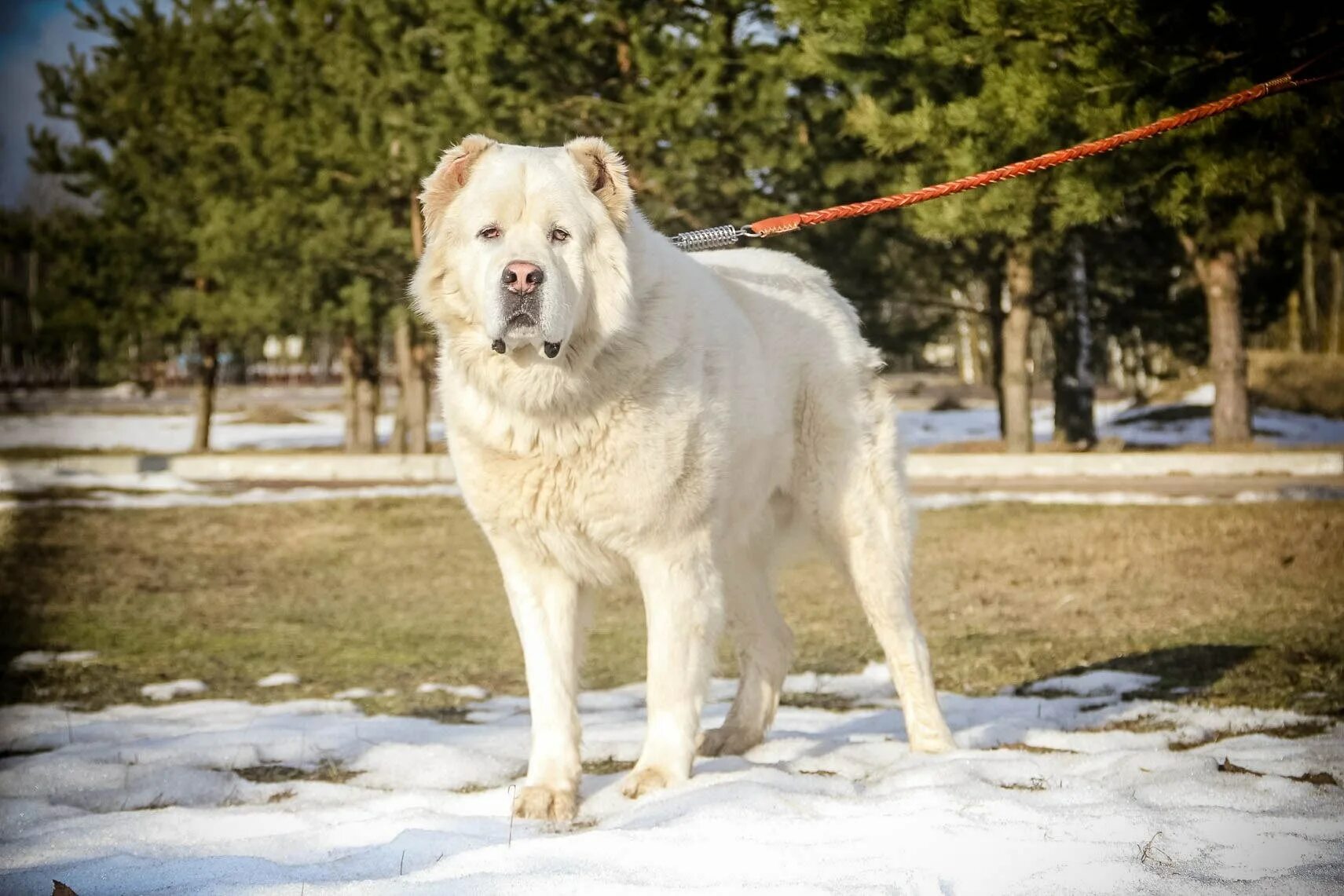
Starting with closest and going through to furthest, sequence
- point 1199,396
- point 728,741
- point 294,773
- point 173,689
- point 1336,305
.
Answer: point 294,773 < point 728,741 < point 173,689 < point 1199,396 < point 1336,305

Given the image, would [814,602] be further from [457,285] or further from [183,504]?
[183,504]

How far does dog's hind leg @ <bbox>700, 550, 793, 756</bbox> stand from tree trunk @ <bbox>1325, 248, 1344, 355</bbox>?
28.1 metres

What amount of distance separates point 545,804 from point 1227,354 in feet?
54.7

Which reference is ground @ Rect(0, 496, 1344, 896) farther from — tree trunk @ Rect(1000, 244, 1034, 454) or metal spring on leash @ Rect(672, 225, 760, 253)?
tree trunk @ Rect(1000, 244, 1034, 454)

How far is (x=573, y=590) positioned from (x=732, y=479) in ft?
1.97

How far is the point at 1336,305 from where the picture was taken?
37562 mm

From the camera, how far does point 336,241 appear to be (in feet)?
61.9

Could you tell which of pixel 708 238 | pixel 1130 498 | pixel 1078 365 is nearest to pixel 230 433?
pixel 1078 365

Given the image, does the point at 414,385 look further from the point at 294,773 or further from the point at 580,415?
the point at 580,415

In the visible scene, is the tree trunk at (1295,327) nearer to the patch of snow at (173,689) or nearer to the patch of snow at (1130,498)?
the patch of snow at (1130,498)

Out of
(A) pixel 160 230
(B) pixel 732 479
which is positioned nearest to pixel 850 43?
(B) pixel 732 479

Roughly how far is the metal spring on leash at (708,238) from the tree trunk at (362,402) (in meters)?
19.5

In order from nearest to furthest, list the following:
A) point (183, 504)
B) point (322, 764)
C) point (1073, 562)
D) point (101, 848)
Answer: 1. point (101, 848)
2. point (322, 764)
3. point (1073, 562)
4. point (183, 504)

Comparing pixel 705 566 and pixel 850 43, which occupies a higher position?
pixel 850 43
